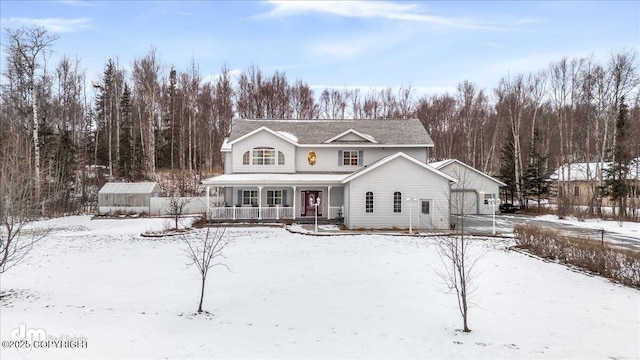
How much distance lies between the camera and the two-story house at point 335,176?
21.4 meters

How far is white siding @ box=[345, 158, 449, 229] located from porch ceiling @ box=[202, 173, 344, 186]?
1.67 metres

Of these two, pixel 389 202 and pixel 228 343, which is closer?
pixel 228 343

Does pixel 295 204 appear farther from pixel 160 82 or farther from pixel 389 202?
pixel 160 82

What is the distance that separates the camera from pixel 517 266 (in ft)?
41.1

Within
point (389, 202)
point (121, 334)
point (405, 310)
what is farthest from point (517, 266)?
point (121, 334)

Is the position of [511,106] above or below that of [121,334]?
above

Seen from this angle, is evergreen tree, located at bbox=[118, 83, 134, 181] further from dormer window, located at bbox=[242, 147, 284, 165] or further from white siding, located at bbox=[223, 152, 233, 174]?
dormer window, located at bbox=[242, 147, 284, 165]

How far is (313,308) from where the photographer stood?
27.3ft

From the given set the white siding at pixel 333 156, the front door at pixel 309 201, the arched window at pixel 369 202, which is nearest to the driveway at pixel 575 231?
the arched window at pixel 369 202

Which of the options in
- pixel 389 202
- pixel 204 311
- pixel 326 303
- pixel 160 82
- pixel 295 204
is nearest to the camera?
pixel 204 311

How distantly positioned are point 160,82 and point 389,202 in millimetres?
33070

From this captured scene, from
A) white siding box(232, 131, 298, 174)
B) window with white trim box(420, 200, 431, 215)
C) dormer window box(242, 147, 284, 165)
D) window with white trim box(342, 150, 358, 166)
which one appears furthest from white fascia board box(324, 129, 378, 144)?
window with white trim box(420, 200, 431, 215)

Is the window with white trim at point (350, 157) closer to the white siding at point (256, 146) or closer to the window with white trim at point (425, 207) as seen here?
the white siding at point (256, 146)

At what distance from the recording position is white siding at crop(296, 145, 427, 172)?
85.9 feet
